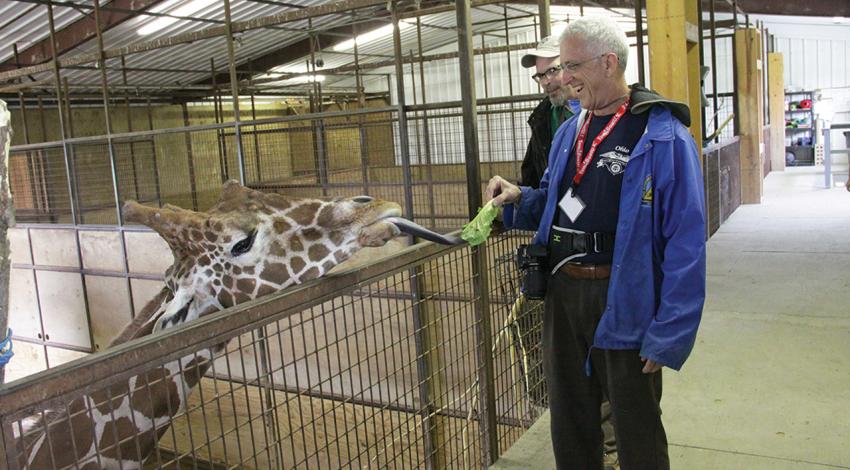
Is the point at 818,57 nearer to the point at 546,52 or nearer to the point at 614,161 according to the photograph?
the point at 546,52

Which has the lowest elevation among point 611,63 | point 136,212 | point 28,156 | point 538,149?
point 136,212

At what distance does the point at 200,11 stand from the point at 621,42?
9840 millimetres

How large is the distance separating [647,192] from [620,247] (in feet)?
0.56

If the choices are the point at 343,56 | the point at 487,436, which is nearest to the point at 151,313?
the point at 487,436

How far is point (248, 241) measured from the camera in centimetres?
251

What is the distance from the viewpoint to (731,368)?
12.7ft

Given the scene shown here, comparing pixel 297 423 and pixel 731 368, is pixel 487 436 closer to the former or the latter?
pixel 731 368

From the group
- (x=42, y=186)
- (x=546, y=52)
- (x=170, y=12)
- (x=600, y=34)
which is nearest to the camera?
(x=600, y=34)

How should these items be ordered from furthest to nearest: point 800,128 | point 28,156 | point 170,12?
point 800,128
point 28,156
point 170,12

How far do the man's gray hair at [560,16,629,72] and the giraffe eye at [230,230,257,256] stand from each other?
1334mm

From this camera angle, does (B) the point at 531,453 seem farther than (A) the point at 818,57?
No

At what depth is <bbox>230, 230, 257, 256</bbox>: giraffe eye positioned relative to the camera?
2.49 meters

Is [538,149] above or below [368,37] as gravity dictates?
below

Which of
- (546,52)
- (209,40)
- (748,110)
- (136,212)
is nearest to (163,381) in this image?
(136,212)
